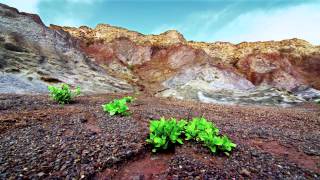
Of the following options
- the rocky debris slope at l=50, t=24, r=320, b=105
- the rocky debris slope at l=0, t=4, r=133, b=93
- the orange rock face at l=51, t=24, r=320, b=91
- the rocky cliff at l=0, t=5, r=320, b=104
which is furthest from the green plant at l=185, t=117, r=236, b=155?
the orange rock face at l=51, t=24, r=320, b=91

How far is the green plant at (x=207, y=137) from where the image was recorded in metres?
4.42

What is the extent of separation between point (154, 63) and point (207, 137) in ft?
123

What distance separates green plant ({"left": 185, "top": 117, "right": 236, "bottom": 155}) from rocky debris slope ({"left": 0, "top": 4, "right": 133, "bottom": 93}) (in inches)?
619

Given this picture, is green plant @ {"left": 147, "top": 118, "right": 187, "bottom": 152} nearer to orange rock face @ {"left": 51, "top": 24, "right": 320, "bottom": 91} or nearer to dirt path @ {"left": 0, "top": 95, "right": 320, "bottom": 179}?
dirt path @ {"left": 0, "top": 95, "right": 320, "bottom": 179}

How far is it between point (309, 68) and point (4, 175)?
49.2 meters

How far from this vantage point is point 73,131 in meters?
5.43

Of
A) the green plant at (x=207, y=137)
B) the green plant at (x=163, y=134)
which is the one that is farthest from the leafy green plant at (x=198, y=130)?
the green plant at (x=163, y=134)

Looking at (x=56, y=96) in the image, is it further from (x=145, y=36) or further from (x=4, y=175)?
(x=145, y=36)

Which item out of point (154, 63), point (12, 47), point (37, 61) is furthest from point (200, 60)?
point (12, 47)

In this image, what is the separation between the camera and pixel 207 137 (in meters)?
4.53

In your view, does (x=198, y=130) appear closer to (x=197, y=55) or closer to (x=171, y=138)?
(x=171, y=138)

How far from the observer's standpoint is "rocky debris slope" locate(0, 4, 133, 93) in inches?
794

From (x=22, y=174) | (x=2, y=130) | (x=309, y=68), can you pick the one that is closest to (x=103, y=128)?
(x=2, y=130)

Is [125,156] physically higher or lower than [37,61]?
lower
